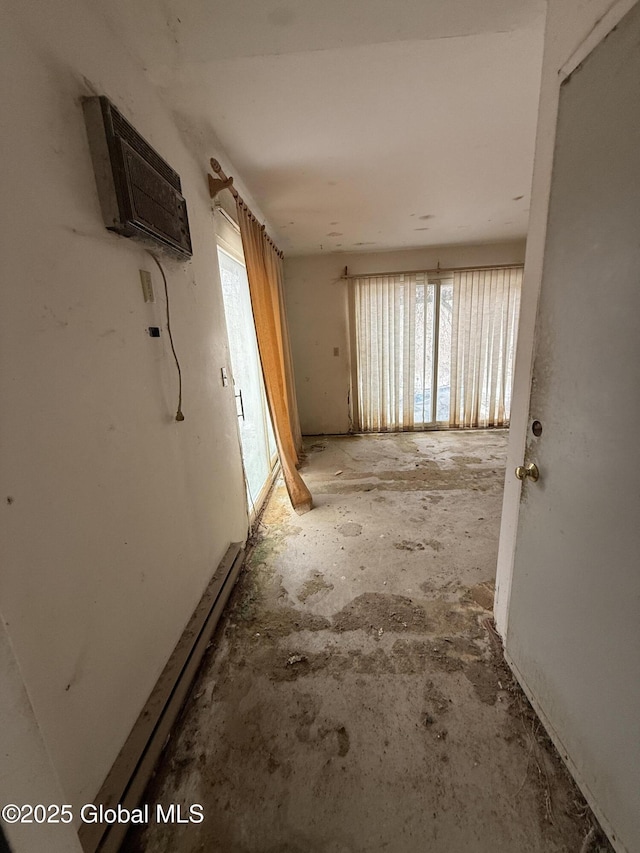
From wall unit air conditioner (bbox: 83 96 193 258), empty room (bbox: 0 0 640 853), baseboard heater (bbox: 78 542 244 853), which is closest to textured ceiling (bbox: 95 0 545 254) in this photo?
empty room (bbox: 0 0 640 853)

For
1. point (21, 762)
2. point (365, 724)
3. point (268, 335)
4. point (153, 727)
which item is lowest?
point (365, 724)

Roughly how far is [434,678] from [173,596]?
1110mm

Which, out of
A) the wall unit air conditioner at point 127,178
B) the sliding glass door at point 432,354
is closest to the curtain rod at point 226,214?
the wall unit air conditioner at point 127,178

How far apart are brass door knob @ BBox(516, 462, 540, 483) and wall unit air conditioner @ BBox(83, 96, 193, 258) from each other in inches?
58.4

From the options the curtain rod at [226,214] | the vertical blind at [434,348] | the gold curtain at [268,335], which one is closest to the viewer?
the curtain rod at [226,214]

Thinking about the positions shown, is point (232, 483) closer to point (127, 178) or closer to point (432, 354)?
point (127, 178)

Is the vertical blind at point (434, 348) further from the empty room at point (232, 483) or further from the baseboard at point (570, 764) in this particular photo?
the baseboard at point (570, 764)

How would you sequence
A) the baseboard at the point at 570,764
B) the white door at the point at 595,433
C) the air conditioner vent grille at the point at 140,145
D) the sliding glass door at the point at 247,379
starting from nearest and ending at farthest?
the white door at the point at 595,433 → the baseboard at the point at 570,764 → the air conditioner vent grille at the point at 140,145 → the sliding glass door at the point at 247,379

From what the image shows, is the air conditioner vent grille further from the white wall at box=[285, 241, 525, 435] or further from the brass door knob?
the white wall at box=[285, 241, 525, 435]

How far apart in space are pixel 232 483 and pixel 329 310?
9.93ft

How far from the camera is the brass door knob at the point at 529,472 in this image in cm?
107

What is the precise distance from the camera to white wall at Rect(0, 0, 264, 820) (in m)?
0.74

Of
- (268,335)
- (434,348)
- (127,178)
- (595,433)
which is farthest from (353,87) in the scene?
(434,348)

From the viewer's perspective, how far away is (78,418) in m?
0.91
